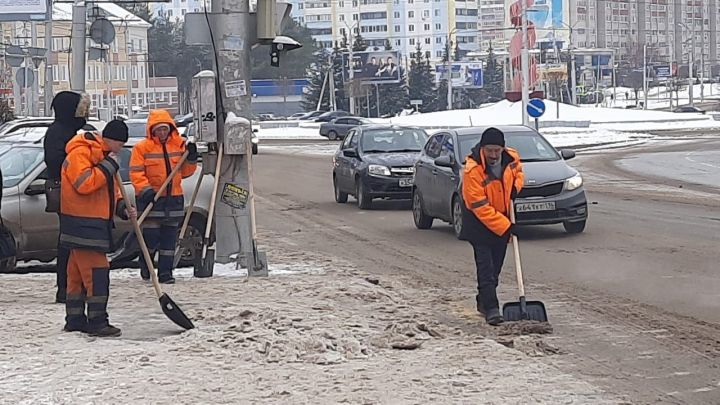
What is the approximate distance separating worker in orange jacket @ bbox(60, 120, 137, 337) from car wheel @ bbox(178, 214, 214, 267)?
3905 millimetres

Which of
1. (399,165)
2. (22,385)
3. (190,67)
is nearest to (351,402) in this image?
(22,385)

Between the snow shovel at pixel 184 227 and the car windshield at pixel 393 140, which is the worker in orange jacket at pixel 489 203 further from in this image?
the car windshield at pixel 393 140

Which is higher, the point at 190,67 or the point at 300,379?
the point at 190,67

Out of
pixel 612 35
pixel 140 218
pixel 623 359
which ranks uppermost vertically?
pixel 612 35

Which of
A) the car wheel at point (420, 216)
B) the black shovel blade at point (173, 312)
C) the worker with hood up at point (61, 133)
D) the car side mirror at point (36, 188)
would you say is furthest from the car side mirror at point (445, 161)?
the black shovel blade at point (173, 312)

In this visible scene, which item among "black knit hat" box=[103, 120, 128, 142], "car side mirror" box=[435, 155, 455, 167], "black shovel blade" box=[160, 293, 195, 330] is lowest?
"black shovel blade" box=[160, 293, 195, 330]

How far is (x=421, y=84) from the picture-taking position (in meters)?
112

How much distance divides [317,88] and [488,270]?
10289 cm

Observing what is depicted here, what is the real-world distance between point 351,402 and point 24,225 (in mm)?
7261

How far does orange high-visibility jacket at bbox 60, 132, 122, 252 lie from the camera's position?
8.65 m

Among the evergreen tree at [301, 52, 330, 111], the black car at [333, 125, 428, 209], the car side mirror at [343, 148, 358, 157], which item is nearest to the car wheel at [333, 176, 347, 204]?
the black car at [333, 125, 428, 209]

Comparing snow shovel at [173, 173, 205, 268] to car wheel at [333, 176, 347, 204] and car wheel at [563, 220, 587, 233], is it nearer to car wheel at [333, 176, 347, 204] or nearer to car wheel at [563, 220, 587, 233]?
car wheel at [563, 220, 587, 233]

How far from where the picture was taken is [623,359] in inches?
323

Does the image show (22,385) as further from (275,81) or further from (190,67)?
(275,81)
